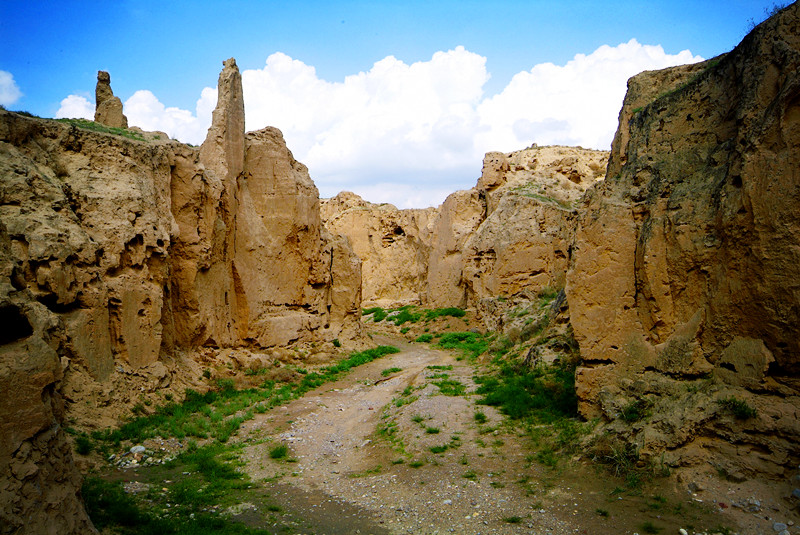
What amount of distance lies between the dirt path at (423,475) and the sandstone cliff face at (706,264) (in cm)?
171

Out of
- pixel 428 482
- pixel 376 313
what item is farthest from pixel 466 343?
pixel 428 482

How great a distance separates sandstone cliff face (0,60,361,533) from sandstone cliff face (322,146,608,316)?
11.3m

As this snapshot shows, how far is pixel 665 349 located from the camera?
384 inches

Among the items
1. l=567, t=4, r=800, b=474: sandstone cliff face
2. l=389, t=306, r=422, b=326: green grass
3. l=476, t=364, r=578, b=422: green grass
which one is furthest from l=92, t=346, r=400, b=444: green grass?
l=389, t=306, r=422, b=326: green grass

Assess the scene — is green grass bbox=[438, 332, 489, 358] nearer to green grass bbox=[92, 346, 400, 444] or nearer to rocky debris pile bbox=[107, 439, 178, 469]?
green grass bbox=[92, 346, 400, 444]

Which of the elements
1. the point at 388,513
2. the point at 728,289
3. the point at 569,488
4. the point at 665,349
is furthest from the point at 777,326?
the point at 388,513

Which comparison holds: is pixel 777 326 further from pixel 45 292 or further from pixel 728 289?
pixel 45 292

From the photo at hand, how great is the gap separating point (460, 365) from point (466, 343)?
577cm

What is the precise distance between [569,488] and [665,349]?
3019 mm

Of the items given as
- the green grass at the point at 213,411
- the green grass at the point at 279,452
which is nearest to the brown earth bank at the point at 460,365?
the green grass at the point at 213,411

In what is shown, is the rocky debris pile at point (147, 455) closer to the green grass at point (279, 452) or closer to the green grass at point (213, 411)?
the green grass at point (213, 411)

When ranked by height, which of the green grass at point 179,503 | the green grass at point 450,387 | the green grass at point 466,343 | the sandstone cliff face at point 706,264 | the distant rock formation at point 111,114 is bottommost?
the green grass at point 466,343

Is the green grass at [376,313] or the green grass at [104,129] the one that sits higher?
the green grass at [104,129]

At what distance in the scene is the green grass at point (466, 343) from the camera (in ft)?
77.6
